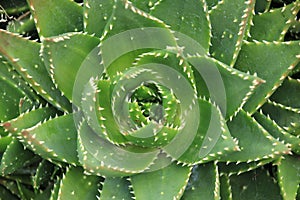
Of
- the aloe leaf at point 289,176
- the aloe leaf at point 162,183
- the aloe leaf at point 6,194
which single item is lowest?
the aloe leaf at point 6,194

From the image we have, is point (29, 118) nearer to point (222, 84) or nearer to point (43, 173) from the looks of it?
point (43, 173)

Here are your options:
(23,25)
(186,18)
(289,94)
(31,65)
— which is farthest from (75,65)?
(289,94)

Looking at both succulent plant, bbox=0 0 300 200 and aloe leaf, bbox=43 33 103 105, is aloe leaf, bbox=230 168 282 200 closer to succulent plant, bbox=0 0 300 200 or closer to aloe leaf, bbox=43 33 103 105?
succulent plant, bbox=0 0 300 200

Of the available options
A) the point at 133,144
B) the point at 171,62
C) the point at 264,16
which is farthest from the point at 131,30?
the point at 264,16

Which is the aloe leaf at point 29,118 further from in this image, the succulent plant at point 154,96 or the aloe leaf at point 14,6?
the aloe leaf at point 14,6

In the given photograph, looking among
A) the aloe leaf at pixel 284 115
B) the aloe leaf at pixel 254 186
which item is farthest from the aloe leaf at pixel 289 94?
the aloe leaf at pixel 254 186
